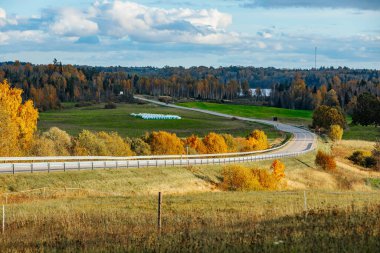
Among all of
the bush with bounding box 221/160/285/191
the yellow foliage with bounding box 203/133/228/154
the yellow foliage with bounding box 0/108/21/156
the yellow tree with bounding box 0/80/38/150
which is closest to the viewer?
the bush with bounding box 221/160/285/191

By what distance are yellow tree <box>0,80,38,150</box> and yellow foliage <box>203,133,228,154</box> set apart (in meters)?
24.9

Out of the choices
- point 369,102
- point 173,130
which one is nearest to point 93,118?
point 173,130

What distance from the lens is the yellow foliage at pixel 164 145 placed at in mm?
82938

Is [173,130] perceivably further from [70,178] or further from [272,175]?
[70,178]

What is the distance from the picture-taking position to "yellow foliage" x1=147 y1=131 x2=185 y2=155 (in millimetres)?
82938

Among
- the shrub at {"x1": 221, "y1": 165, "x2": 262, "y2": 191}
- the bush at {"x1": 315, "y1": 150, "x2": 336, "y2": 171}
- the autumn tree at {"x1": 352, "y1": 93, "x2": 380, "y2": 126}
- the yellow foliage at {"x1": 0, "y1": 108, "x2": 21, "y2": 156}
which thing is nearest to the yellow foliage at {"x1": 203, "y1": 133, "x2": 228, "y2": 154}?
the bush at {"x1": 315, "y1": 150, "x2": 336, "y2": 171}

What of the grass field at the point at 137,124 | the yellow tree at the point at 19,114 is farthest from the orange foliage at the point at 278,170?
the grass field at the point at 137,124

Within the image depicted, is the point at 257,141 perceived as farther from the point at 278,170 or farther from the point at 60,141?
the point at 60,141

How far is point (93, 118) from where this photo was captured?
16188 centimetres

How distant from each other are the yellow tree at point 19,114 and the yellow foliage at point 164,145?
16.3m

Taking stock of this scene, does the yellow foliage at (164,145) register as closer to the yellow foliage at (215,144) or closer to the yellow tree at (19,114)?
the yellow foliage at (215,144)

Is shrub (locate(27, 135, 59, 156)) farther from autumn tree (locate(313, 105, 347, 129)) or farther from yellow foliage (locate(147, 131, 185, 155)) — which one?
autumn tree (locate(313, 105, 347, 129))

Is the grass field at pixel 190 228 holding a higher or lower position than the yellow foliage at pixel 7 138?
higher

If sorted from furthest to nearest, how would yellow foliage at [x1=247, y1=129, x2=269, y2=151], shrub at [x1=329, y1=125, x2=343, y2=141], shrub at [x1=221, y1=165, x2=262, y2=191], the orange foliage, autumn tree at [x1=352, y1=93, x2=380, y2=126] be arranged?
autumn tree at [x1=352, y1=93, x2=380, y2=126] → shrub at [x1=329, y1=125, x2=343, y2=141] → yellow foliage at [x1=247, y1=129, x2=269, y2=151] → the orange foliage → shrub at [x1=221, y1=165, x2=262, y2=191]
